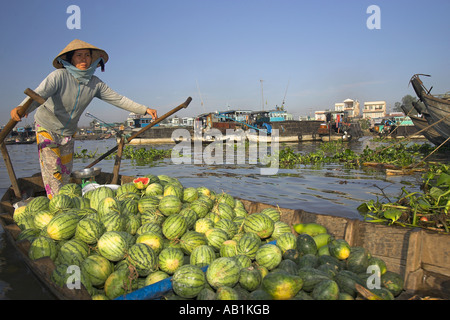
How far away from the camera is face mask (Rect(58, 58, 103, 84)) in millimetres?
5281

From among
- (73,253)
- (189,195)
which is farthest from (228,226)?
(73,253)

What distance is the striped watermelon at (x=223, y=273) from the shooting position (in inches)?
107

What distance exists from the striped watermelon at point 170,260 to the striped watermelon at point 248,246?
0.65 meters

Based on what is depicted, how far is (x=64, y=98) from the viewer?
17.8ft

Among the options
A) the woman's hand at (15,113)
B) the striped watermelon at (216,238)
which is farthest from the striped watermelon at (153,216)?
the woman's hand at (15,113)

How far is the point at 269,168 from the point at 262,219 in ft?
34.3

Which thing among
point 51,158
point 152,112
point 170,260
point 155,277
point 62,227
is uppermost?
point 152,112

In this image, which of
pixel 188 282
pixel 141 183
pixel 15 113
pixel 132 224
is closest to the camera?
pixel 188 282

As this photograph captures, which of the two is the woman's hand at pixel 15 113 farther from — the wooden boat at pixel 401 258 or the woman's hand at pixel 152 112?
the woman's hand at pixel 152 112

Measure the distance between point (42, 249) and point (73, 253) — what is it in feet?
1.37

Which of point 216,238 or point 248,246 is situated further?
point 216,238

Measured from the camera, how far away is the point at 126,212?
4012mm

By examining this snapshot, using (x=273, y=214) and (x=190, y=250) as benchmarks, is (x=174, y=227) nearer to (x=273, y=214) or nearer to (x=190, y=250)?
(x=190, y=250)

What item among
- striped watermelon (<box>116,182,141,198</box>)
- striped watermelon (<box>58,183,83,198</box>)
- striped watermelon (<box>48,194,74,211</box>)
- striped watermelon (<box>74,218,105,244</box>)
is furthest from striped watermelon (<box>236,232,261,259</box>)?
striped watermelon (<box>58,183,83,198</box>)
